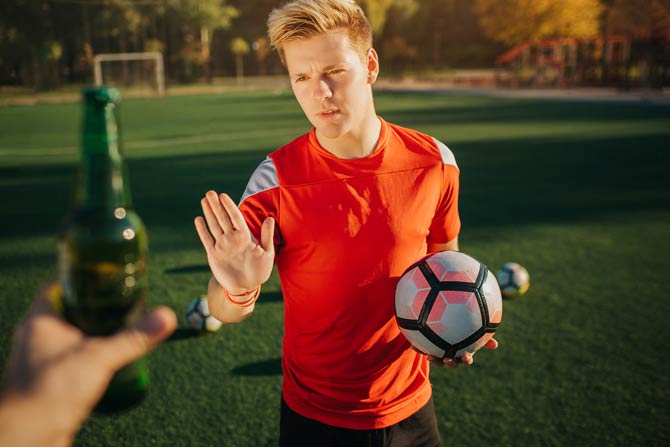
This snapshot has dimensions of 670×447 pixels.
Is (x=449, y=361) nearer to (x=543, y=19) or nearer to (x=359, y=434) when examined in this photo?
(x=359, y=434)

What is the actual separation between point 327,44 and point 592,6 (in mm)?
56495

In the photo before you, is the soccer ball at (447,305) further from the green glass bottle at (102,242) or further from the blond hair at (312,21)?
the green glass bottle at (102,242)

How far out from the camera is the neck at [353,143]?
2268 millimetres

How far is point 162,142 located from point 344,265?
15.0 metres

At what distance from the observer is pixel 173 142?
52.3 feet

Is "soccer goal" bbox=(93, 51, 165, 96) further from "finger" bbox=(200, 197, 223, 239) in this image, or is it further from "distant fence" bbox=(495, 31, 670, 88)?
"finger" bbox=(200, 197, 223, 239)

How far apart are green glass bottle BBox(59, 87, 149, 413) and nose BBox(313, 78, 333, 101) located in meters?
1.12

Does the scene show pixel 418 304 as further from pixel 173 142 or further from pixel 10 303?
pixel 173 142

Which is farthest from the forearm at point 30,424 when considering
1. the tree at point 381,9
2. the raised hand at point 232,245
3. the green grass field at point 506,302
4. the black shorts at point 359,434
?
the tree at point 381,9


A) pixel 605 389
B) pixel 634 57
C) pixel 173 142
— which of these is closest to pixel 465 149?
pixel 173 142

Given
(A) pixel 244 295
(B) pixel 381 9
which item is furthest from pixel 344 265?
(B) pixel 381 9

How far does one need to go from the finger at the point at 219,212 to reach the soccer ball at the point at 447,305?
0.80 metres

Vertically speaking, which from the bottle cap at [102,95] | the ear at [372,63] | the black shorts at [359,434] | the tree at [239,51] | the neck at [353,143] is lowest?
the black shorts at [359,434]

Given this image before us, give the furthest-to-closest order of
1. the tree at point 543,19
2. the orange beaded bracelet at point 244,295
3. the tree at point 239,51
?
the tree at point 239,51 → the tree at point 543,19 → the orange beaded bracelet at point 244,295
